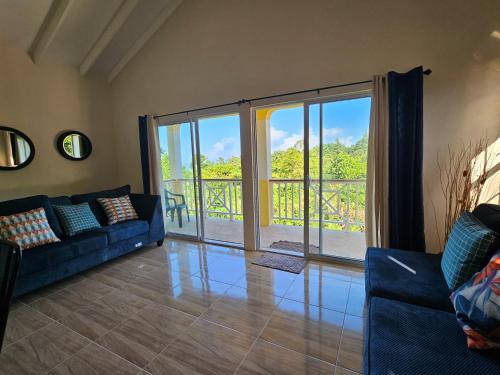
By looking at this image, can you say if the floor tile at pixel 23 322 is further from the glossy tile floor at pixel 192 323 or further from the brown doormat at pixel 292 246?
the brown doormat at pixel 292 246

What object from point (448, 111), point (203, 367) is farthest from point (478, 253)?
point (203, 367)

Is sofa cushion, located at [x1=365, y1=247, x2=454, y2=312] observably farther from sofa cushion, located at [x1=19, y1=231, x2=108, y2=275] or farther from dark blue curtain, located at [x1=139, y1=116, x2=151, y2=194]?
dark blue curtain, located at [x1=139, y1=116, x2=151, y2=194]

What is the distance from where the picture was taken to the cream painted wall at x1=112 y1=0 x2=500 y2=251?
2.11m

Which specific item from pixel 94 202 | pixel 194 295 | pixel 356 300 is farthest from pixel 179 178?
pixel 356 300

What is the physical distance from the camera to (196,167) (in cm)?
361

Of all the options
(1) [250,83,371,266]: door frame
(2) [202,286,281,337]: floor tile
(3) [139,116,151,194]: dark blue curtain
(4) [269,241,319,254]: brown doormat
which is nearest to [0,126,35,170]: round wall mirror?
(3) [139,116,151,194]: dark blue curtain

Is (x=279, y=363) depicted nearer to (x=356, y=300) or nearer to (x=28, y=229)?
(x=356, y=300)

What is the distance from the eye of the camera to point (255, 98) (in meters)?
2.96

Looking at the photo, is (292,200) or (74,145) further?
(292,200)

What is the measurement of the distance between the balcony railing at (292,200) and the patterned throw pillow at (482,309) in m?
2.08

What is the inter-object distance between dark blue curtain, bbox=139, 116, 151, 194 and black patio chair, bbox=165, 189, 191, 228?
35 cm

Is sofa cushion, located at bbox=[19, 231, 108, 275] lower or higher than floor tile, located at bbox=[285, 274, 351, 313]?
higher

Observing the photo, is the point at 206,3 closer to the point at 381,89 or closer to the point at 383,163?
the point at 381,89

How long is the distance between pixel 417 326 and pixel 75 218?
3324 millimetres
